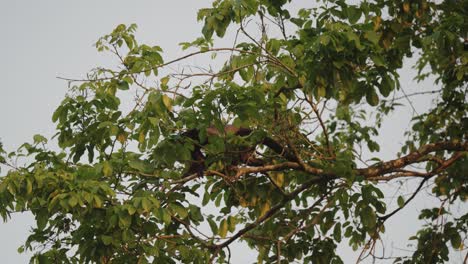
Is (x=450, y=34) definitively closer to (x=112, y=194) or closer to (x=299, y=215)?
(x=299, y=215)

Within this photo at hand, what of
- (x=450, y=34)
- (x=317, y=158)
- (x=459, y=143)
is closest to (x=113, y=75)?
(x=317, y=158)

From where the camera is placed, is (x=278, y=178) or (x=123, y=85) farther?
(x=278, y=178)

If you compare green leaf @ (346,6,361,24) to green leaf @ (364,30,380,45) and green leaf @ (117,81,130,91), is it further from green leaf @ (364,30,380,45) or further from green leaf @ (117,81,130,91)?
green leaf @ (117,81,130,91)

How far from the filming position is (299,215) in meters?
6.17

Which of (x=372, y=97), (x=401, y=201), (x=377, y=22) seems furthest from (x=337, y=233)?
(x=377, y=22)

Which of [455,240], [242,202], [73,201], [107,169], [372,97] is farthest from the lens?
[455,240]

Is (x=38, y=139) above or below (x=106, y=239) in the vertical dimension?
above

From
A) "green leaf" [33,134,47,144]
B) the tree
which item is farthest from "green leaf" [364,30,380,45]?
"green leaf" [33,134,47,144]

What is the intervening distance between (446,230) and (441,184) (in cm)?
96

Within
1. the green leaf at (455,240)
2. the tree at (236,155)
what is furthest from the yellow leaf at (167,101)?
the green leaf at (455,240)

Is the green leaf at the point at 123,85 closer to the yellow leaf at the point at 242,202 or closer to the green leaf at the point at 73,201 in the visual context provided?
the green leaf at the point at 73,201

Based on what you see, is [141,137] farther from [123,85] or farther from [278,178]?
[278,178]

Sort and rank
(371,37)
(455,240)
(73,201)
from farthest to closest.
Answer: (455,240)
(371,37)
(73,201)

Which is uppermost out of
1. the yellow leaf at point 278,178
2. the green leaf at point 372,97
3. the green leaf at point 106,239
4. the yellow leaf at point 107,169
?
the green leaf at point 372,97
